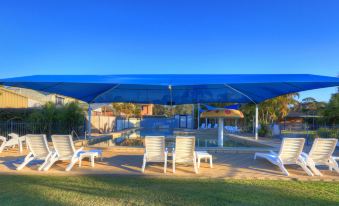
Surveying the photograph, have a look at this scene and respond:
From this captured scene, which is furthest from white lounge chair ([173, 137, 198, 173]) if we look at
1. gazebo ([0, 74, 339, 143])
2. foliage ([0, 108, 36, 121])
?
foliage ([0, 108, 36, 121])

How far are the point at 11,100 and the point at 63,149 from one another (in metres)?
17.5

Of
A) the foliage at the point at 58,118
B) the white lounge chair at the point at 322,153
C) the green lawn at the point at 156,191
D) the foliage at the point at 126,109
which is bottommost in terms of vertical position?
the green lawn at the point at 156,191

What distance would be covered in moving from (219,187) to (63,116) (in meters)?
13.4

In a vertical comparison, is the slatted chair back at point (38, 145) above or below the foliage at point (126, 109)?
below

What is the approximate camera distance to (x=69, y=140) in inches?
268

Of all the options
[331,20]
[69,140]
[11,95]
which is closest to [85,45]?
[11,95]

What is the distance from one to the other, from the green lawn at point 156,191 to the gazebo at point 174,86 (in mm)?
2304

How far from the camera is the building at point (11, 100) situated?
20.9m

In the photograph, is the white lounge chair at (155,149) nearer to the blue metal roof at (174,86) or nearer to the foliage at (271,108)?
the blue metal roof at (174,86)

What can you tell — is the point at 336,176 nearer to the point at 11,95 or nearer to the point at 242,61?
the point at 242,61

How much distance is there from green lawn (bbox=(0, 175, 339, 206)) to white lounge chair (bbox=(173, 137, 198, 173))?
37.1 inches

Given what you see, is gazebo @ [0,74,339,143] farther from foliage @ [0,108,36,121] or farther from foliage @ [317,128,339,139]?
foliage @ [0,108,36,121]

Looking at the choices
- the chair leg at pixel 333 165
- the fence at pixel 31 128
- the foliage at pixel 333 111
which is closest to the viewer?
the chair leg at pixel 333 165

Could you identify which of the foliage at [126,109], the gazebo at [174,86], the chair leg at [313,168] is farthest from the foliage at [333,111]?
the foliage at [126,109]
